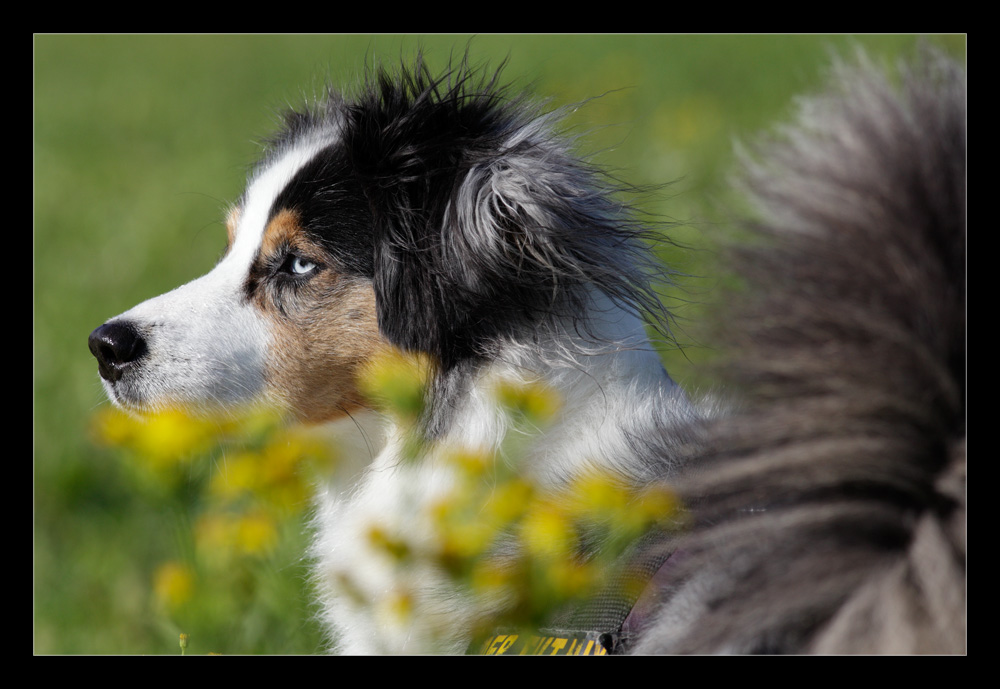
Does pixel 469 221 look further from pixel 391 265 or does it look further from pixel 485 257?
pixel 391 265

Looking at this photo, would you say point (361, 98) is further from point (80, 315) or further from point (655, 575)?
point (80, 315)

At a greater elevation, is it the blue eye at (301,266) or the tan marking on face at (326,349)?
the blue eye at (301,266)

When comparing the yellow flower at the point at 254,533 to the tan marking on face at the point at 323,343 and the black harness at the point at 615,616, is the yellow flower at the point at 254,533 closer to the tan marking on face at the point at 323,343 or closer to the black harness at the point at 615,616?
the tan marking on face at the point at 323,343

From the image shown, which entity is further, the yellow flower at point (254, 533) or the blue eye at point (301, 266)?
the blue eye at point (301, 266)

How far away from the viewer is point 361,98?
2.54 m

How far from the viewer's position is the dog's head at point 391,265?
7.23 feet

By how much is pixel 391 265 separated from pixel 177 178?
21.6 feet

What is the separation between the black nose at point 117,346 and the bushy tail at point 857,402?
4.85 feet

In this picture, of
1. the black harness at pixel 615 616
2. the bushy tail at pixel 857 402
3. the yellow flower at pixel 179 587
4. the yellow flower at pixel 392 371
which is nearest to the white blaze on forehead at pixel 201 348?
the yellow flower at pixel 392 371

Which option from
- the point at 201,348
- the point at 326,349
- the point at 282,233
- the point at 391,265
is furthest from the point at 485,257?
the point at 201,348

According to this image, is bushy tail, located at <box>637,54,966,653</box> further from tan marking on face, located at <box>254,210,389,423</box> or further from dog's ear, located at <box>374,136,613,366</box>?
tan marking on face, located at <box>254,210,389,423</box>

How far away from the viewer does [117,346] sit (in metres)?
2.30

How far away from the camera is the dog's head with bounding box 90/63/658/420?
2.21m
